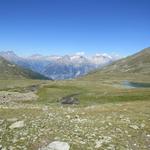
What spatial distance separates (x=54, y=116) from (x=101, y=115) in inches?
188

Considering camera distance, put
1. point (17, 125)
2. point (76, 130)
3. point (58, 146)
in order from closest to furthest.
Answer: point (58, 146) → point (76, 130) → point (17, 125)

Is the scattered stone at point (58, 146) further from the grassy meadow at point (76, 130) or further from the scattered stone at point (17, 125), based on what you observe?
the scattered stone at point (17, 125)

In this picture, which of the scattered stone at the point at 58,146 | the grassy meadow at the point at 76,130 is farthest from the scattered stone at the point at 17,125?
the scattered stone at the point at 58,146

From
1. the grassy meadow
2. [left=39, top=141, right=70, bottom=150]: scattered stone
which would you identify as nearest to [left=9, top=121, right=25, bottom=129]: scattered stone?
the grassy meadow

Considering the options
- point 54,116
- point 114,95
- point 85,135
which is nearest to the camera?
point 85,135

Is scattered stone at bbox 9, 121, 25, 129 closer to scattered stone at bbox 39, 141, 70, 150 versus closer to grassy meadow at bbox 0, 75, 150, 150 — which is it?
grassy meadow at bbox 0, 75, 150, 150

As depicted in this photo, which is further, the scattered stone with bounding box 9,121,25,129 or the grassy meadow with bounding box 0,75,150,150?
the scattered stone with bounding box 9,121,25,129

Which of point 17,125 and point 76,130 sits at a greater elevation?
point 17,125

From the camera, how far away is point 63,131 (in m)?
22.4

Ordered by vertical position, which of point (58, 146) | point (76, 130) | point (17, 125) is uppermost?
point (17, 125)

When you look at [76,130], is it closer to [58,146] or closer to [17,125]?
[58,146]

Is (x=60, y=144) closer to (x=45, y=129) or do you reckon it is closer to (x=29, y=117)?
(x=45, y=129)

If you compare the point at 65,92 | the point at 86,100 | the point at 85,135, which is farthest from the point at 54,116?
the point at 65,92

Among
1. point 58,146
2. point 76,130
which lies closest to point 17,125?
point 76,130
